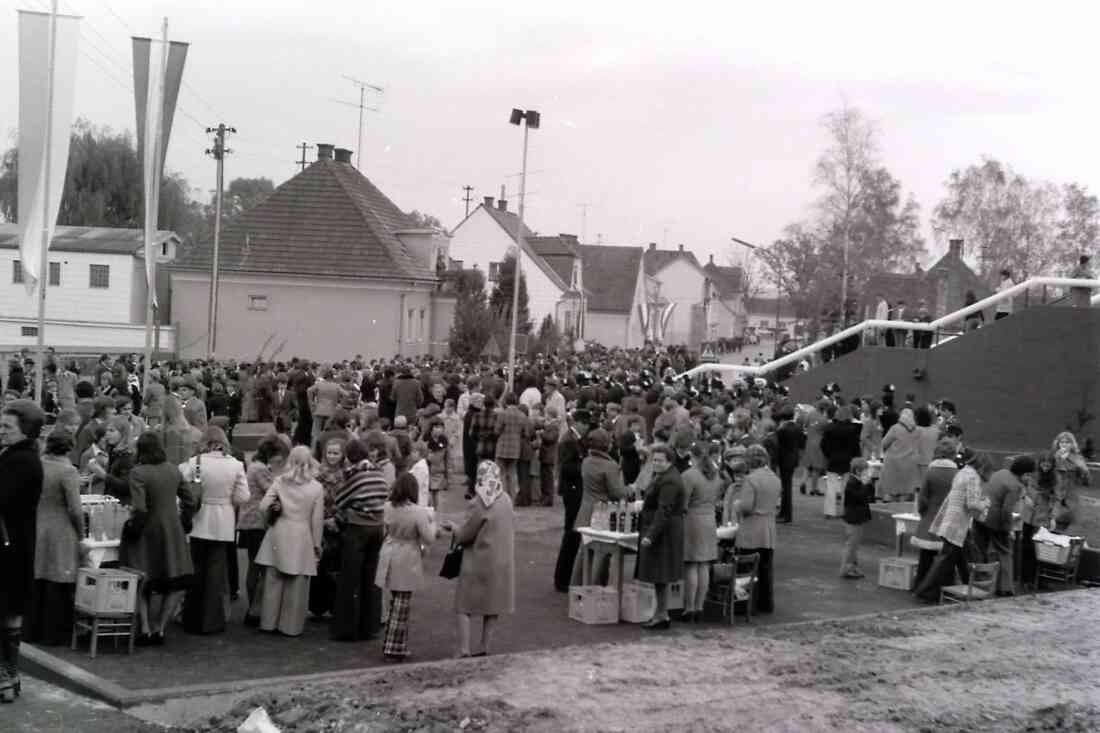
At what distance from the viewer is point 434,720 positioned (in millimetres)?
8266

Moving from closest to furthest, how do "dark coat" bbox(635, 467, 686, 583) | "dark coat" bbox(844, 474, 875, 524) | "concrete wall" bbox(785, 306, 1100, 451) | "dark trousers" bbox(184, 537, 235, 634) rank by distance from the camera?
"dark trousers" bbox(184, 537, 235, 634), "dark coat" bbox(635, 467, 686, 583), "dark coat" bbox(844, 474, 875, 524), "concrete wall" bbox(785, 306, 1100, 451)

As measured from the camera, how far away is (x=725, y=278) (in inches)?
5044

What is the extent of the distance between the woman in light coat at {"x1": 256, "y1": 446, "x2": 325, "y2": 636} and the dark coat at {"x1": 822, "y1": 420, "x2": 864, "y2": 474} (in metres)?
9.88

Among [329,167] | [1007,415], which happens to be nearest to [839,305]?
[329,167]

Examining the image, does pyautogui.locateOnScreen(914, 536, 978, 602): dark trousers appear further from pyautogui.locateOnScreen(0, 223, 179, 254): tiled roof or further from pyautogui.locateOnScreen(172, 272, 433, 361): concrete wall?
pyautogui.locateOnScreen(0, 223, 179, 254): tiled roof

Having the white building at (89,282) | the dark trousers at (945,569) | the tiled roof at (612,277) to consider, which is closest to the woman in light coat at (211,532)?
the dark trousers at (945,569)

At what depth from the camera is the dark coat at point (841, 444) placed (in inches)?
732

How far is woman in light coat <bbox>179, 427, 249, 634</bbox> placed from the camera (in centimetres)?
1068

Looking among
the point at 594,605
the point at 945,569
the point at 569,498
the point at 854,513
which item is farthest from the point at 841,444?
the point at 594,605

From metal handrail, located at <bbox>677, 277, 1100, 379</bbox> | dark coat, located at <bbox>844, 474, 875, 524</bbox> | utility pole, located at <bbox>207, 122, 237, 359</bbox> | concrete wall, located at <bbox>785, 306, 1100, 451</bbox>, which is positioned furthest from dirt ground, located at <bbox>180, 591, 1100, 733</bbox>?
utility pole, located at <bbox>207, 122, 237, 359</bbox>

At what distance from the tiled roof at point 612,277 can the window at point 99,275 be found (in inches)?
1555

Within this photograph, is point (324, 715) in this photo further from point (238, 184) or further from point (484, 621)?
point (238, 184)

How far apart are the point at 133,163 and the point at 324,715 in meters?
71.5

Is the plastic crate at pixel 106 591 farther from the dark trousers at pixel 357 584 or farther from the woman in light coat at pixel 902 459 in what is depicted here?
the woman in light coat at pixel 902 459
